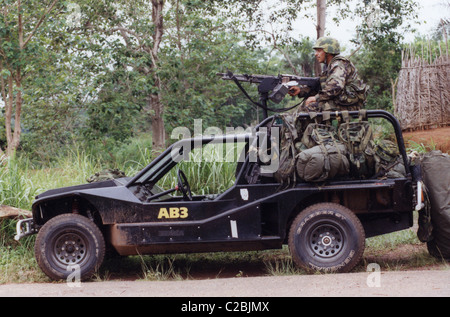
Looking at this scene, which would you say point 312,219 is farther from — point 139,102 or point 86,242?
point 139,102

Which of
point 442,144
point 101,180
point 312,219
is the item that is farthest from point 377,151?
point 442,144

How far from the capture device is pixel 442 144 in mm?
11734

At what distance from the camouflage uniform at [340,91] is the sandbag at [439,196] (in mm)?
1036

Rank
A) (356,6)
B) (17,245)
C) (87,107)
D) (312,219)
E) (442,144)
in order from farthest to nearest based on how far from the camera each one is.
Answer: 1. (356,6)
2. (87,107)
3. (442,144)
4. (17,245)
5. (312,219)

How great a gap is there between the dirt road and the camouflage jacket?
1.97 metres

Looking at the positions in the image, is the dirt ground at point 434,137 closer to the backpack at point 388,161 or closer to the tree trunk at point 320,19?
the tree trunk at point 320,19

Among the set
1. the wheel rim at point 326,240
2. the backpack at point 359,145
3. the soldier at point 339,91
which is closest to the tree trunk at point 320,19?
the soldier at point 339,91

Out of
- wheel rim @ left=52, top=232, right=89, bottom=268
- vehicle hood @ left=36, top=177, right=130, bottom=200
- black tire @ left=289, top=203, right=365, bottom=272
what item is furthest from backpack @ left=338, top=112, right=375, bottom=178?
wheel rim @ left=52, top=232, right=89, bottom=268

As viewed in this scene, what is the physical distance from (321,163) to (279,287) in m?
1.28

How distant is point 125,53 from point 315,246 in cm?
858

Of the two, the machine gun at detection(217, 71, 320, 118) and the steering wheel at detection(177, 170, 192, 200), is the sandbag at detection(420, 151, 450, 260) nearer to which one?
the machine gun at detection(217, 71, 320, 118)

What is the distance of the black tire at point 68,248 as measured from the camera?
6.00 meters

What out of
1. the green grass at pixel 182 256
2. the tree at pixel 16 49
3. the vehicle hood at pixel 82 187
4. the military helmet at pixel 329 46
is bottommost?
the green grass at pixel 182 256

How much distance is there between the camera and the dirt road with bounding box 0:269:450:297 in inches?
191
